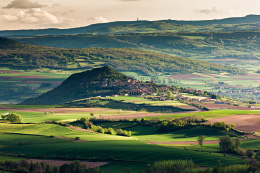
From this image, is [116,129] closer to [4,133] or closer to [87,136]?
[87,136]

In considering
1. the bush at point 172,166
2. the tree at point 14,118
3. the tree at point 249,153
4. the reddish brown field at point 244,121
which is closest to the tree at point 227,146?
the tree at point 249,153

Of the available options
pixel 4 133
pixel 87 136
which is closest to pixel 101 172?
pixel 87 136

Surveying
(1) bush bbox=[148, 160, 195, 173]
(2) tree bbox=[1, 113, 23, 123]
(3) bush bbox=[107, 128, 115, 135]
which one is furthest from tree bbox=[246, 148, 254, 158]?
(2) tree bbox=[1, 113, 23, 123]

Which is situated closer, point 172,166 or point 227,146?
point 172,166

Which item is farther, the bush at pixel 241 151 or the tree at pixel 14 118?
the tree at pixel 14 118

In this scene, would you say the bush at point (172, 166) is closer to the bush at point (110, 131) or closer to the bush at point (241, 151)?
the bush at point (241, 151)

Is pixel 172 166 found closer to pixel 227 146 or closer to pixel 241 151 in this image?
pixel 241 151

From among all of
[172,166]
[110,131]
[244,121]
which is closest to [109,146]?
[172,166]

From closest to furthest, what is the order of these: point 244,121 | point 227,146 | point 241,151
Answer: point 241,151 → point 227,146 → point 244,121

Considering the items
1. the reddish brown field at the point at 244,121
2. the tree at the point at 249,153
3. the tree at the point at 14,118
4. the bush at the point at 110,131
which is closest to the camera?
the tree at the point at 249,153
